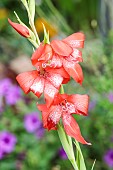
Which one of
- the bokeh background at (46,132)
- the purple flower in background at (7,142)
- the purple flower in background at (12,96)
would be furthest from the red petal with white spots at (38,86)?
the purple flower in background at (12,96)

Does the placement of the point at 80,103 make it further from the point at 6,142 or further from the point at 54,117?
the point at 6,142

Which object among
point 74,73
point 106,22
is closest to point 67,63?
point 74,73

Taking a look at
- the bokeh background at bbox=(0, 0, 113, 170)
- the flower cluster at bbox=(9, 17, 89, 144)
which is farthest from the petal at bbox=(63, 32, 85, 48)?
the bokeh background at bbox=(0, 0, 113, 170)

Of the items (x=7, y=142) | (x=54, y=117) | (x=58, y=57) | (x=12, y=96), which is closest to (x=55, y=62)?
(x=58, y=57)

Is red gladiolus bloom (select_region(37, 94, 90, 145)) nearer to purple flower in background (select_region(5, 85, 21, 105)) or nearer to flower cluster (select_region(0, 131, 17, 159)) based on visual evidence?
flower cluster (select_region(0, 131, 17, 159))

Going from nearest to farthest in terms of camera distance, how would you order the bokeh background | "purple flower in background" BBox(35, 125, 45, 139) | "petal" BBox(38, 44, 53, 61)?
1. "petal" BBox(38, 44, 53, 61)
2. the bokeh background
3. "purple flower in background" BBox(35, 125, 45, 139)

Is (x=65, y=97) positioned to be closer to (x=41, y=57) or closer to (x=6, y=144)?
(x=41, y=57)
